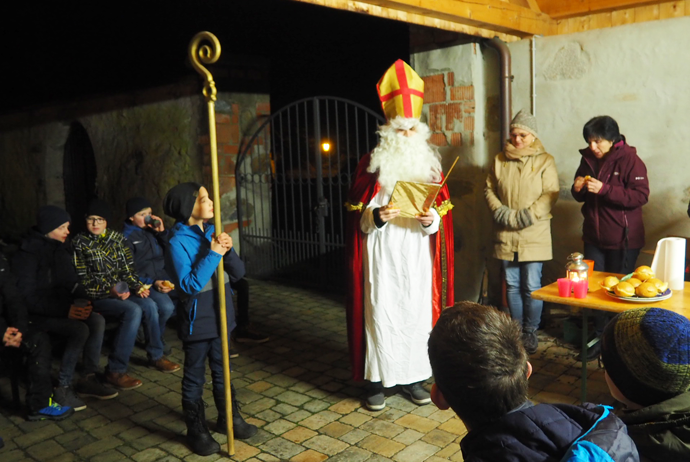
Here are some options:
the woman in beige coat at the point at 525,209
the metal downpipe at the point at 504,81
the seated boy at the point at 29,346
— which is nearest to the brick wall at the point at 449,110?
the metal downpipe at the point at 504,81

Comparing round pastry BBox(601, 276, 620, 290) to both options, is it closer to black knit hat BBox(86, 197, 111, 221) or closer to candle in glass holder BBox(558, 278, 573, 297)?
candle in glass holder BBox(558, 278, 573, 297)

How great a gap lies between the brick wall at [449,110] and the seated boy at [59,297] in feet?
11.1

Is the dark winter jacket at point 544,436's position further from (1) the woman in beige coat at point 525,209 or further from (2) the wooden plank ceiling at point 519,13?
(1) the woman in beige coat at point 525,209

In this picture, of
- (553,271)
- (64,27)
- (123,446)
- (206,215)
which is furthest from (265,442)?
(64,27)

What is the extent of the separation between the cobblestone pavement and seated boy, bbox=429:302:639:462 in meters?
1.87

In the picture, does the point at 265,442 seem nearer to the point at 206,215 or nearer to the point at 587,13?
the point at 206,215

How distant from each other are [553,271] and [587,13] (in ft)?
7.59

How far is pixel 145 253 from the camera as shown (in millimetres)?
5000

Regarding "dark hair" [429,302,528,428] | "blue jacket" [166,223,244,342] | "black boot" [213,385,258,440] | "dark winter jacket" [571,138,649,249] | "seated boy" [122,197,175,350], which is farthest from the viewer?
"seated boy" [122,197,175,350]

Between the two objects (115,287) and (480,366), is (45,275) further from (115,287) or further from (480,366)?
(480,366)

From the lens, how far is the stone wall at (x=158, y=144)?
7566 mm

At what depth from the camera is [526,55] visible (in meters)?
5.38

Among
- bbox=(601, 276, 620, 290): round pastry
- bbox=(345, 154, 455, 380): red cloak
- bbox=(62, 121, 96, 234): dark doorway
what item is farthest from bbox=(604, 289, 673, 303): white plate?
bbox=(62, 121, 96, 234): dark doorway

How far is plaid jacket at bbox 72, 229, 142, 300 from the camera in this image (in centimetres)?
441
